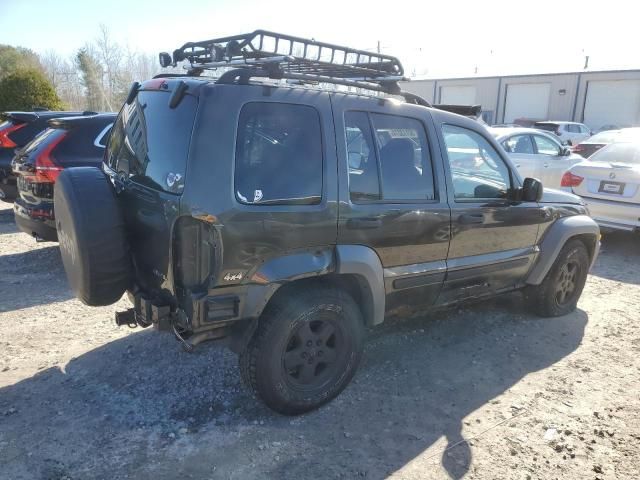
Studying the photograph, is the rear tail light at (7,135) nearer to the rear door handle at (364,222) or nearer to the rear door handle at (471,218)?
the rear door handle at (364,222)

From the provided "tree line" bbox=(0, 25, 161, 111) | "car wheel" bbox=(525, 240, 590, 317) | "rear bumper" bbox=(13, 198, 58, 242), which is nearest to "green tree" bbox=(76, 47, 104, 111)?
"tree line" bbox=(0, 25, 161, 111)

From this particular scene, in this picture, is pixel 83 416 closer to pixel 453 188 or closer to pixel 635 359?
pixel 453 188

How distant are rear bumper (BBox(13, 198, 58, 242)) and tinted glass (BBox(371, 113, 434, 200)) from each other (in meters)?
3.75

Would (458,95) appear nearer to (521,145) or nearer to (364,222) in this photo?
(521,145)

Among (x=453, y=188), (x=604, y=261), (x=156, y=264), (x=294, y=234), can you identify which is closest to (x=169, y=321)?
(x=156, y=264)

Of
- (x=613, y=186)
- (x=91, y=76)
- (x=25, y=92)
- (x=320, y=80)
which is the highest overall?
(x=91, y=76)

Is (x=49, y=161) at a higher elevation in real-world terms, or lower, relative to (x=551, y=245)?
higher

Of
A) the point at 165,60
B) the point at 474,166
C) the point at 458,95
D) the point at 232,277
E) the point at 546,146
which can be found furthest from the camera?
the point at 458,95

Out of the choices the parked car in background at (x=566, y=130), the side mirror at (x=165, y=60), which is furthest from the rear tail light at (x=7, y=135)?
the parked car in background at (x=566, y=130)

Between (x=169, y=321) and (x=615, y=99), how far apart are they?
3520cm

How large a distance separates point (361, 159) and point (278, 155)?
2.09 ft

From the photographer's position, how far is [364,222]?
3.18 meters

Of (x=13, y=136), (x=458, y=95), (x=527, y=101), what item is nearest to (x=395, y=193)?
(x=13, y=136)

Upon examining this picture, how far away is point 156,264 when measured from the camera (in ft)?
9.57
